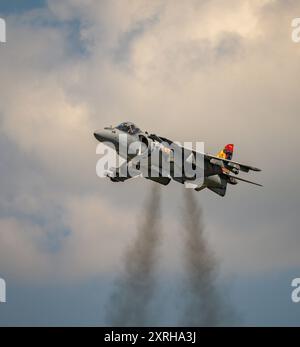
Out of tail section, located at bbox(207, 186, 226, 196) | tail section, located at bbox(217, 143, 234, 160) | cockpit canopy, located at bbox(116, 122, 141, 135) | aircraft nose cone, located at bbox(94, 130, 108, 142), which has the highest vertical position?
tail section, located at bbox(217, 143, 234, 160)

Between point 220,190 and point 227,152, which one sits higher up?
point 227,152

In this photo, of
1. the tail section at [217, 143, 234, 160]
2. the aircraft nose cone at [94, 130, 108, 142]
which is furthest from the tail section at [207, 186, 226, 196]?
the aircraft nose cone at [94, 130, 108, 142]

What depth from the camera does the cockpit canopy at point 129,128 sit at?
249ft

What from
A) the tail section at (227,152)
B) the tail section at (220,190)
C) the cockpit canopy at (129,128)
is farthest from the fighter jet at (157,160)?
the tail section at (227,152)

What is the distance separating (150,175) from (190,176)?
4.78 meters

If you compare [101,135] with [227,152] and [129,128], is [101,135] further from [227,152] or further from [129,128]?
[227,152]

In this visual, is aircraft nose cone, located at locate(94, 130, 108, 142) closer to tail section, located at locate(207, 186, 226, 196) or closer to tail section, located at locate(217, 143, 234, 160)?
Answer: tail section, located at locate(207, 186, 226, 196)

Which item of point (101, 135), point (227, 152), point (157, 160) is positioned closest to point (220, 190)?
point (157, 160)

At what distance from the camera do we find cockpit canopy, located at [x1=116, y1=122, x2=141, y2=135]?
76.0 meters

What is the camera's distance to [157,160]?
75062 mm

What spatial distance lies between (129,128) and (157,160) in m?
4.37
